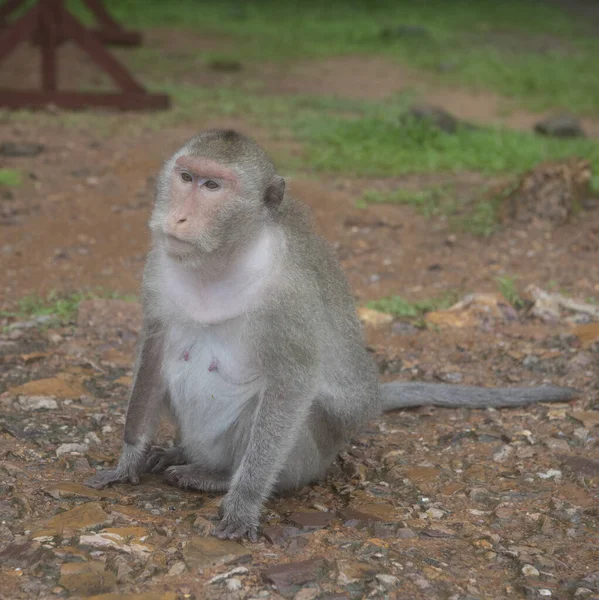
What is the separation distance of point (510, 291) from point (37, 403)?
9.48ft

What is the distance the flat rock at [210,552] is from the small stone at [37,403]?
1.31m

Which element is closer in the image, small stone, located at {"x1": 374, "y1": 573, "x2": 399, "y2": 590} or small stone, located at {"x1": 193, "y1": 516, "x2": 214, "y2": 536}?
small stone, located at {"x1": 374, "y1": 573, "x2": 399, "y2": 590}

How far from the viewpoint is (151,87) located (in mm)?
12008

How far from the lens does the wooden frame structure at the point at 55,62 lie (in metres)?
9.95

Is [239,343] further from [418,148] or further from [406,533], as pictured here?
[418,148]

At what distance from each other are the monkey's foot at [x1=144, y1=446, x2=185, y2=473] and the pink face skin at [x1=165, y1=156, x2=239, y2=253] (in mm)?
1163

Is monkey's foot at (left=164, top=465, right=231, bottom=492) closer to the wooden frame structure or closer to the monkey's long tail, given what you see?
the monkey's long tail

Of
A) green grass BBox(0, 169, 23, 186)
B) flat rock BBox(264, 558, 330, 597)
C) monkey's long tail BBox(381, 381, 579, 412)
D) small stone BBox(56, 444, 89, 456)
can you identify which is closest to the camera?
flat rock BBox(264, 558, 330, 597)

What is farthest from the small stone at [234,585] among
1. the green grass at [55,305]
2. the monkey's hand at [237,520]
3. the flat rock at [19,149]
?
the flat rock at [19,149]

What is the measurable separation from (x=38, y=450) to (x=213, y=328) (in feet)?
3.30

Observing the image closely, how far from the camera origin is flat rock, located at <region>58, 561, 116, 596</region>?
2.89 m

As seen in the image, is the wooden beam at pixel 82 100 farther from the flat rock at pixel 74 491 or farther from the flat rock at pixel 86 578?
the flat rock at pixel 86 578

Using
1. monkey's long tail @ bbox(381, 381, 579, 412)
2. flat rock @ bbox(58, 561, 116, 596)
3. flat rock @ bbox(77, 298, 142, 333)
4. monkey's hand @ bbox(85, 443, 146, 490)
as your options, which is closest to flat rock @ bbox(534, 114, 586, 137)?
flat rock @ bbox(77, 298, 142, 333)

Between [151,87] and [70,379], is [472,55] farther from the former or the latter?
[70,379]
